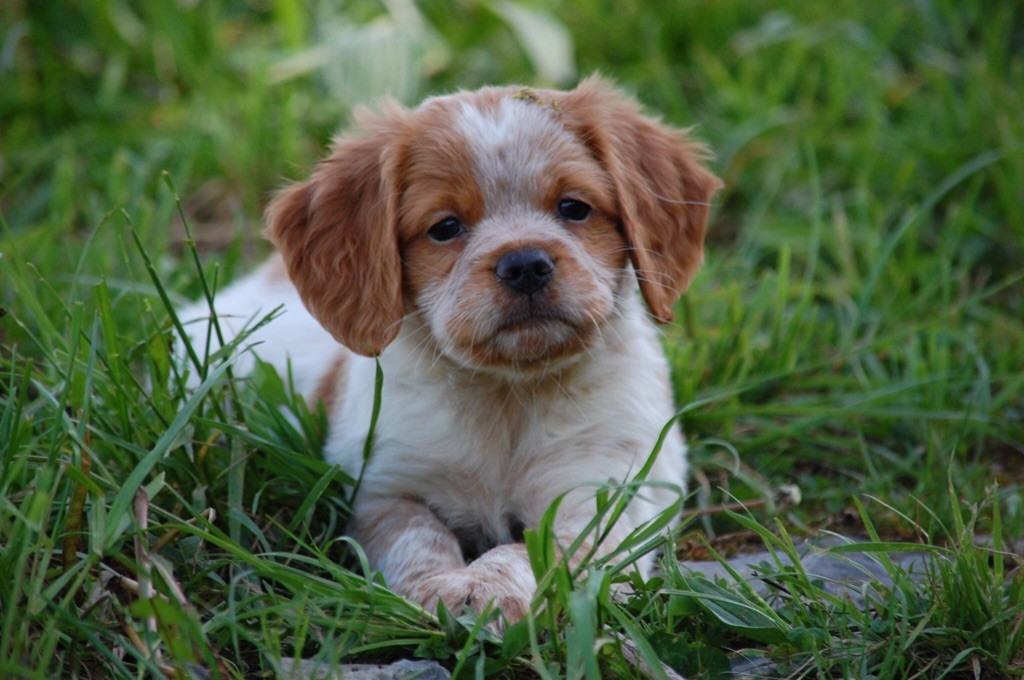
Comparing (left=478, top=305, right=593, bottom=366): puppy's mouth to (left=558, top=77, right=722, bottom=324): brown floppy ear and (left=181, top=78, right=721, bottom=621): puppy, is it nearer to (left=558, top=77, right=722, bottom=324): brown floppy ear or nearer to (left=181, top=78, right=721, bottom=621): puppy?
(left=181, top=78, right=721, bottom=621): puppy

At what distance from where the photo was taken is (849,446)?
4.53m

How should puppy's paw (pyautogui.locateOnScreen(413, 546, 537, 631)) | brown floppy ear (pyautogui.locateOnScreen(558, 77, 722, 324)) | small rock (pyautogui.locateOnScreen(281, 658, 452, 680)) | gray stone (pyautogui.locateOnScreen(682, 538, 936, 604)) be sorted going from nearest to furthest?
small rock (pyautogui.locateOnScreen(281, 658, 452, 680)) < puppy's paw (pyautogui.locateOnScreen(413, 546, 537, 631)) < gray stone (pyautogui.locateOnScreen(682, 538, 936, 604)) < brown floppy ear (pyautogui.locateOnScreen(558, 77, 722, 324))

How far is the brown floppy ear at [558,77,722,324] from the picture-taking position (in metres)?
A: 3.75

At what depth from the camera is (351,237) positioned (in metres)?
3.76

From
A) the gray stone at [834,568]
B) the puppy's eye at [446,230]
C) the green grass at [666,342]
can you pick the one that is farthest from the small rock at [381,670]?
the puppy's eye at [446,230]

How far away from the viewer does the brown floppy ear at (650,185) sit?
3.75 metres

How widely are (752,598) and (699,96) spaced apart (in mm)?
4489

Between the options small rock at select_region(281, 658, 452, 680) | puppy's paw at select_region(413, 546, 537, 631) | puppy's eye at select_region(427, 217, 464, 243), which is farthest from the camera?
puppy's eye at select_region(427, 217, 464, 243)

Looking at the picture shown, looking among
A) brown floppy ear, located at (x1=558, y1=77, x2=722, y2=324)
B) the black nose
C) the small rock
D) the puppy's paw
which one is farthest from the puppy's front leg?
brown floppy ear, located at (x1=558, y1=77, x2=722, y2=324)

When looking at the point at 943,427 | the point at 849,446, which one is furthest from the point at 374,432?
the point at 943,427

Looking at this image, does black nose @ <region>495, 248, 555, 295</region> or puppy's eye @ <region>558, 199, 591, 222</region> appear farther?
puppy's eye @ <region>558, 199, 591, 222</region>

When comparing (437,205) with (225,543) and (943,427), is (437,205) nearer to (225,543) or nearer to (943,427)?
(225,543)

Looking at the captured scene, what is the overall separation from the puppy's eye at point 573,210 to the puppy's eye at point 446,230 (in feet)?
1.09

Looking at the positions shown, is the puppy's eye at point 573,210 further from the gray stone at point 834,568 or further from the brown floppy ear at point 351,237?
the gray stone at point 834,568
